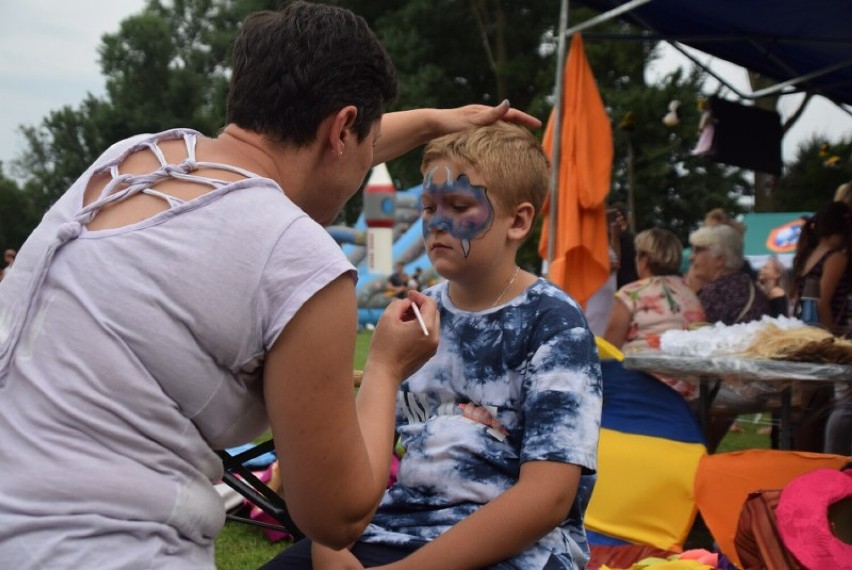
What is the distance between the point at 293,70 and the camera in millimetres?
1254

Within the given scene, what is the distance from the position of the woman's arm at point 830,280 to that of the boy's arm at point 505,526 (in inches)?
145

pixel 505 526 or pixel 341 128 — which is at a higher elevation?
pixel 341 128

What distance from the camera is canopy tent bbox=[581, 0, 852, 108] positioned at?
5.53 metres

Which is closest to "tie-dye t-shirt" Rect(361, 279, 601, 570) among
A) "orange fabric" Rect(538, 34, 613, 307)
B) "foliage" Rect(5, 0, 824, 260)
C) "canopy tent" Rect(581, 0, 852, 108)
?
"orange fabric" Rect(538, 34, 613, 307)

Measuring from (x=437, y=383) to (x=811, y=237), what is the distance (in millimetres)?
3899

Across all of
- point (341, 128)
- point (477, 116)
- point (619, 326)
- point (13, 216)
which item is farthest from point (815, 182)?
point (13, 216)

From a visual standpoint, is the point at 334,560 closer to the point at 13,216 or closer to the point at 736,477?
the point at 736,477

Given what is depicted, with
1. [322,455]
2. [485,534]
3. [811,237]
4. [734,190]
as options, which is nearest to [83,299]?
[322,455]

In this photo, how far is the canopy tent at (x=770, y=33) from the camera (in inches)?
218

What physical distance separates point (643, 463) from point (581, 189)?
1.82 m

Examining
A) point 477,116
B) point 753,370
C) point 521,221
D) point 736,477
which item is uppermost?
point 477,116

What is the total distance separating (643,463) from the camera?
3805mm

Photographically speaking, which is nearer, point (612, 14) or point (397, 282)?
point (612, 14)

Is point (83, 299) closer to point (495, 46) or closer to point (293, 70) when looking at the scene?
point (293, 70)
